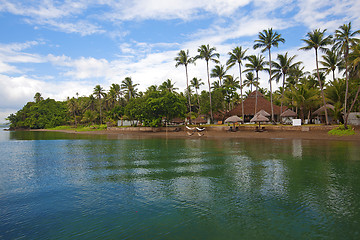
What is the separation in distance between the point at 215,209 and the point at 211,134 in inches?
1215

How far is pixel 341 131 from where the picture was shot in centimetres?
2720

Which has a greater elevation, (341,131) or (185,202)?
(341,131)

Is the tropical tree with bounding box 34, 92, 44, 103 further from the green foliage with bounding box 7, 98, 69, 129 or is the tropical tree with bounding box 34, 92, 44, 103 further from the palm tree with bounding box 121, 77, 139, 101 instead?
the palm tree with bounding box 121, 77, 139, 101

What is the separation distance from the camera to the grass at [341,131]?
2659cm

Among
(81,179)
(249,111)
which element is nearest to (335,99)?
(249,111)

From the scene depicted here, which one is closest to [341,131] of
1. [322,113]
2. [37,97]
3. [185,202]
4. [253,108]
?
[322,113]

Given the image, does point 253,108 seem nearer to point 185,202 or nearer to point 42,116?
point 185,202

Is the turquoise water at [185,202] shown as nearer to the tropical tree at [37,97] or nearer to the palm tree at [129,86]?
the palm tree at [129,86]

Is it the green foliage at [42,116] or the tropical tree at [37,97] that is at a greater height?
Result: the tropical tree at [37,97]

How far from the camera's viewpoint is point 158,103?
1790 inches

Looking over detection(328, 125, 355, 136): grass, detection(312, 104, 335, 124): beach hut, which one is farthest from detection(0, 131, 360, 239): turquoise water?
detection(312, 104, 335, 124): beach hut

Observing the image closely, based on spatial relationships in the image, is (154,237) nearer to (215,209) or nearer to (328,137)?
(215,209)

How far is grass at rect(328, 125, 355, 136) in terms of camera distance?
26.6m

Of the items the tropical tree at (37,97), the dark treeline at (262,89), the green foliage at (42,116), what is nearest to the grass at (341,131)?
the dark treeline at (262,89)
